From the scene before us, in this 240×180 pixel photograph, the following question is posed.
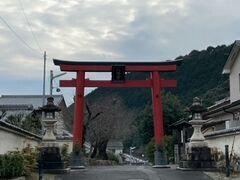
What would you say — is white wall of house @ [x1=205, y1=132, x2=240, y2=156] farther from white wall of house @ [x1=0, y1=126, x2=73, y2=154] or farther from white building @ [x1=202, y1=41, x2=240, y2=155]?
white wall of house @ [x1=0, y1=126, x2=73, y2=154]

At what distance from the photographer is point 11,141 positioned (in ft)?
64.9

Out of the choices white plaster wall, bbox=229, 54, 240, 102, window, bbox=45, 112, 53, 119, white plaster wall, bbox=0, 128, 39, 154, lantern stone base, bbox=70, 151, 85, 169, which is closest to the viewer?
white plaster wall, bbox=0, 128, 39, 154

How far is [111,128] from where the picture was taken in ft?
173

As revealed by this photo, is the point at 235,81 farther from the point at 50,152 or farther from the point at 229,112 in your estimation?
the point at 50,152

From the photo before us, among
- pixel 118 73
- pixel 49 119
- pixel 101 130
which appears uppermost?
pixel 118 73

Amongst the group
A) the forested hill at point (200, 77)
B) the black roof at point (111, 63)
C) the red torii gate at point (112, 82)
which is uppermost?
the forested hill at point (200, 77)

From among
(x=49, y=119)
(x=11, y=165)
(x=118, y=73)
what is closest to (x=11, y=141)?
(x=11, y=165)

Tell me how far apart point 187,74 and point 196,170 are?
48.6 metres

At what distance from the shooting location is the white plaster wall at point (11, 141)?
18.3m

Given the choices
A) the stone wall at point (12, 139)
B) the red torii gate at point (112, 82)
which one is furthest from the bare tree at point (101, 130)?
the stone wall at point (12, 139)

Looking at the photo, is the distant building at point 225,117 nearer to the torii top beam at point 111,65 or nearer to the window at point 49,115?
the torii top beam at point 111,65

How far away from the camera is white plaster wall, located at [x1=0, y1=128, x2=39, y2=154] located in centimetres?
1830

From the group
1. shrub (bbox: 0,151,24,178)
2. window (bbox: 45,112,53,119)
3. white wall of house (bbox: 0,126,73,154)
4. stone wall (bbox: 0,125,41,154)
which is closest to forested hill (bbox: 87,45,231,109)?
window (bbox: 45,112,53,119)

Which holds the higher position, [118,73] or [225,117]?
[118,73]
